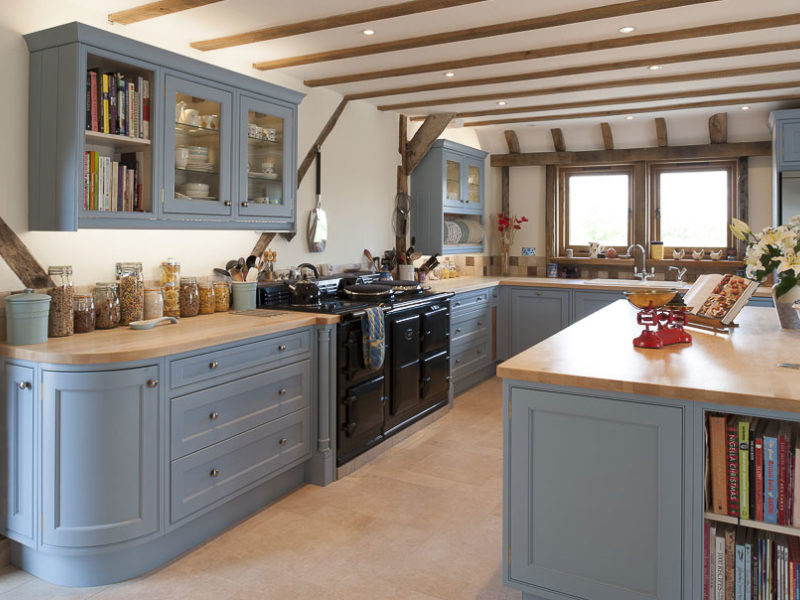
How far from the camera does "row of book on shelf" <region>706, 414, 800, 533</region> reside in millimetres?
1930

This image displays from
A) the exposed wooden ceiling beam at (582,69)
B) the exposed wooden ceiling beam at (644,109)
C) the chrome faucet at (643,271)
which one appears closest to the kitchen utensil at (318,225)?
the exposed wooden ceiling beam at (582,69)

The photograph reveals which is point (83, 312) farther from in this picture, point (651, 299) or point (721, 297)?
point (721, 297)

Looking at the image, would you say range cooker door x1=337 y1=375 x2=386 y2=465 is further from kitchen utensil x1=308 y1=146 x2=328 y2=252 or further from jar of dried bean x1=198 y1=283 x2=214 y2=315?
kitchen utensil x1=308 y1=146 x2=328 y2=252

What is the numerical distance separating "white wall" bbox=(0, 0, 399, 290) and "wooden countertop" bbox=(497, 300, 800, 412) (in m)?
2.18

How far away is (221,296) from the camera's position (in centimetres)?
373

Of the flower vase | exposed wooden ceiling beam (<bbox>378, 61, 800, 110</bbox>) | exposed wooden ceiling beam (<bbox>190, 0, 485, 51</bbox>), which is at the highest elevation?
exposed wooden ceiling beam (<bbox>378, 61, 800, 110</bbox>)

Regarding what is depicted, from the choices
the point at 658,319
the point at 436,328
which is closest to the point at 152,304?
the point at 436,328

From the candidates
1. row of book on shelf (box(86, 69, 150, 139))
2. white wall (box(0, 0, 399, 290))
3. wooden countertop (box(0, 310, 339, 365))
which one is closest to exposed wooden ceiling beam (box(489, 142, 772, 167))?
white wall (box(0, 0, 399, 290))

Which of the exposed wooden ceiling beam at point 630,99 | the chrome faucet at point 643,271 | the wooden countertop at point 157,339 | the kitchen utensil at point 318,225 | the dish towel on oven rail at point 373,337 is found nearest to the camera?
the wooden countertop at point 157,339

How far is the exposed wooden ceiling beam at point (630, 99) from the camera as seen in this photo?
191 inches

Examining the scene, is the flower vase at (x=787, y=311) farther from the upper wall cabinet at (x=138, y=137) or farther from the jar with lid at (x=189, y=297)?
the jar with lid at (x=189, y=297)

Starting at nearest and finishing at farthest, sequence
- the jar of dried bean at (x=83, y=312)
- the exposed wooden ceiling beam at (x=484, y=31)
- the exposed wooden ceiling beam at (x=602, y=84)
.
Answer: the jar of dried bean at (x=83, y=312) → the exposed wooden ceiling beam at (x=484, y=31) → the exposed wooden ceiling beam at (x=602, y=84)

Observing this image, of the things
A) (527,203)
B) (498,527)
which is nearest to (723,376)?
(498,527)

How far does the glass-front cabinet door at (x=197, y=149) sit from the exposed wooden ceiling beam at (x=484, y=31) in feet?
2.58
